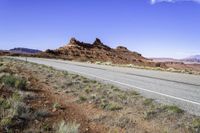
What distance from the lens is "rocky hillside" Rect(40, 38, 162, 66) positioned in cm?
11062

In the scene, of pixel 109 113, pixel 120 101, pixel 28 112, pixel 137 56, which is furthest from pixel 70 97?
pixel 137 56

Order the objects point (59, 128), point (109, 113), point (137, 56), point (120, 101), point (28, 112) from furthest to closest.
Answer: point (137, 56) → point (120, 101) → point (109, 113) → point (28, 112) → point (59, 128)

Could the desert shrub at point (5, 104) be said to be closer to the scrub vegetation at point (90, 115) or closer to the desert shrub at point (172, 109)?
the scrub vegetation at point (90, 115)

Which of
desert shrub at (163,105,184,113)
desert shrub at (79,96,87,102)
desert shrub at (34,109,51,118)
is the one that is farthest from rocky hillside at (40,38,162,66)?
desert shrub at (34,109,51,118)

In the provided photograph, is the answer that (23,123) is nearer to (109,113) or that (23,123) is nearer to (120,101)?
(109,113)

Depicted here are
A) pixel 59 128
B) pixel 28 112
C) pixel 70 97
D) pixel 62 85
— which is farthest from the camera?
pixel 62 85

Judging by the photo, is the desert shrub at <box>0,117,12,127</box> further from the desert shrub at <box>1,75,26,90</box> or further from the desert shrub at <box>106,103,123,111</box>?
the desert shrub at <box>1,75,26,90</box>

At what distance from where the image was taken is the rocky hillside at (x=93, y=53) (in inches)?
4355

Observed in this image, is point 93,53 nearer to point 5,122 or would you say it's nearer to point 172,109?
point 172,109

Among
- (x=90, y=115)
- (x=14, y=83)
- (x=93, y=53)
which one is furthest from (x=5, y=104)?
(x=93, y=53)

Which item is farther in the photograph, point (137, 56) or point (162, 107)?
point (137, 56)

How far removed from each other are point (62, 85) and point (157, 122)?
780 cm

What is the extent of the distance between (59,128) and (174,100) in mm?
5886

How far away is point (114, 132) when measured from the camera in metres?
7.57
